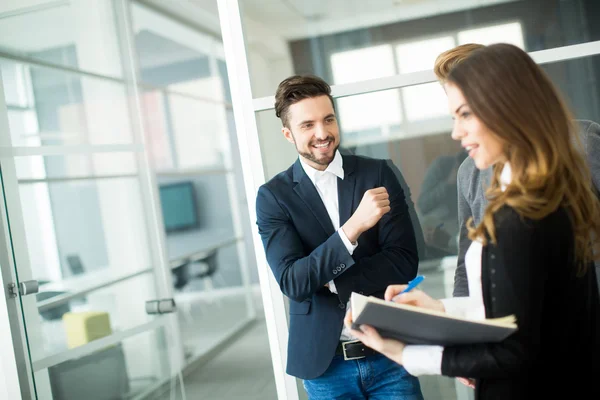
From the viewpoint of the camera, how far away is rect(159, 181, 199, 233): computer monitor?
895 centimetres

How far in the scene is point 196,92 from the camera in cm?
880

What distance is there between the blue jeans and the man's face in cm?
65

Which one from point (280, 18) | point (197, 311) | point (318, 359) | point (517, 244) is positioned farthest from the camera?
point (197, 311)

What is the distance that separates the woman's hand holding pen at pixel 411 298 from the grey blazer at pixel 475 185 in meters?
0.20

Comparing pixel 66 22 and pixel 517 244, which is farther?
pixel 66 22

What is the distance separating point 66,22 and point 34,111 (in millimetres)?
507

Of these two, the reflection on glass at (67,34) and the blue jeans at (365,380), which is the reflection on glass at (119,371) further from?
the blue jeans at (365,380)

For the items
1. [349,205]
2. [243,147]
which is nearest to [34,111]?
[243,147]

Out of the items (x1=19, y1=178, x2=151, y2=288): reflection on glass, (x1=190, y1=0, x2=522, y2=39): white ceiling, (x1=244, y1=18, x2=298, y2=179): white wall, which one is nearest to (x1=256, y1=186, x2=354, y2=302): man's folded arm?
(x1=244, y1=18, x2=298, y2=179): white wall

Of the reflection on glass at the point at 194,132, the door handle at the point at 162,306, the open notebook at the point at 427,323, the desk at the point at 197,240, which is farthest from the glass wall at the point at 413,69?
the desk at the point at 197,240

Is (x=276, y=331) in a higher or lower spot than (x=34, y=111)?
lower

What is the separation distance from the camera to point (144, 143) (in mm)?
3488

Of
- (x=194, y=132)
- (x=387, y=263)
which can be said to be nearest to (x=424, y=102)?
(x=387, y=263)

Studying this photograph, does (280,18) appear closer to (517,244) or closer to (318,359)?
(318,359)
